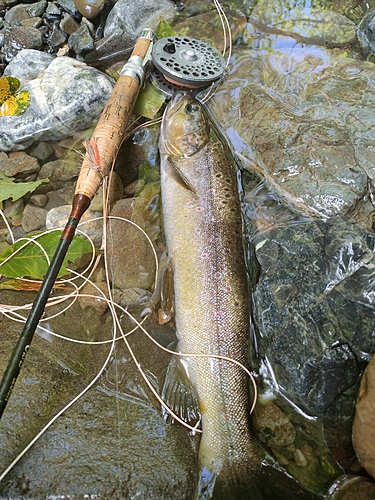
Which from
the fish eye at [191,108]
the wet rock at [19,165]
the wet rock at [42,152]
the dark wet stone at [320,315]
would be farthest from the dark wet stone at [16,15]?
the dark wet stone at [320,315]

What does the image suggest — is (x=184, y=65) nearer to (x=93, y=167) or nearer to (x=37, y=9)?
(x=93, y=167)

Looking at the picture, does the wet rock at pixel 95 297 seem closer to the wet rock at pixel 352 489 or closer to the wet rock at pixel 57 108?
the wet rock at pixel 57 108

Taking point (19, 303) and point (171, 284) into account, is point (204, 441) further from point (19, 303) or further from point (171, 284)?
point (19, 303)

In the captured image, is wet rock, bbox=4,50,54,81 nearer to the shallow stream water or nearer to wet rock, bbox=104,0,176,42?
wet rock, bbox=104,0,176,42

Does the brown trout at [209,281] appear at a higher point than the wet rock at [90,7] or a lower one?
lower

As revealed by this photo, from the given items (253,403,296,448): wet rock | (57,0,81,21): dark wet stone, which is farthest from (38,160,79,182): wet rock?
(253,403,296,448): wet rock

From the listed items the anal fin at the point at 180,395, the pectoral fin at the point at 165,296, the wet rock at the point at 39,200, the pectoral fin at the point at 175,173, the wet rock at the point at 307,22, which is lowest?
the anal fin at the point at 180,395

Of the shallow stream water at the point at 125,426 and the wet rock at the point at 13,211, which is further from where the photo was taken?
the wet rock at the point at 13,211
